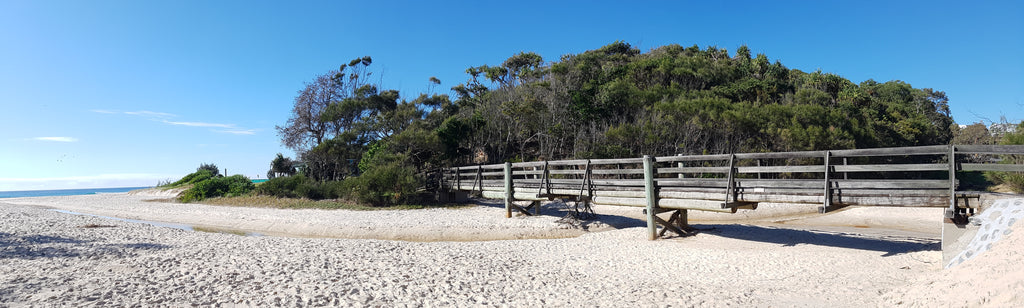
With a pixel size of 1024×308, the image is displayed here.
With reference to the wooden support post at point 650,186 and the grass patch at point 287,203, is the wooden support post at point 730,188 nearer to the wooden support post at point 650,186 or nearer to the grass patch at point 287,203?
the wooden support post at point 650,186

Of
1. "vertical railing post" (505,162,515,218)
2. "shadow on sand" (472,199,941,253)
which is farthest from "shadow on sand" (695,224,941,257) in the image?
"vertical railing post" (505,162,515,218)

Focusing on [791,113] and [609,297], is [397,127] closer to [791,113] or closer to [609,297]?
[791,113]

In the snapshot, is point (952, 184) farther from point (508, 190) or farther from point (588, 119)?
point (588, 119)

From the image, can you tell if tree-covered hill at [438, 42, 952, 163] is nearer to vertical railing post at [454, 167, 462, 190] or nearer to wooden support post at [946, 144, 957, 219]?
vertical railing post at [454, 167, 462, 190]

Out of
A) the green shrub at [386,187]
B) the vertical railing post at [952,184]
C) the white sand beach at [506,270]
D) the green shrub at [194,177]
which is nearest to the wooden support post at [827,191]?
the white sand beach at [506,270]

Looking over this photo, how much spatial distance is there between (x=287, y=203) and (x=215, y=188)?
29.2ft

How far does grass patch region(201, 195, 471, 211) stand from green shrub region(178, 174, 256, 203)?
1201 mm

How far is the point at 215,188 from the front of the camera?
92.6 feet

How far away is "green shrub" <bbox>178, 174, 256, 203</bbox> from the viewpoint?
27.4m

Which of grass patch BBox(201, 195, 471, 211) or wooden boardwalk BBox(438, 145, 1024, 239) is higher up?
wooden boardwalk BBox(438, 145, 1024, 239)

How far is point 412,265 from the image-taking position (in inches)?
336

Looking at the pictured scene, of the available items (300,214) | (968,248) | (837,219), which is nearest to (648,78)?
(837,219)

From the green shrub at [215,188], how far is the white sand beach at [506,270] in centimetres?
1357

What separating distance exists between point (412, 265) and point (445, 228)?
6383 mm
